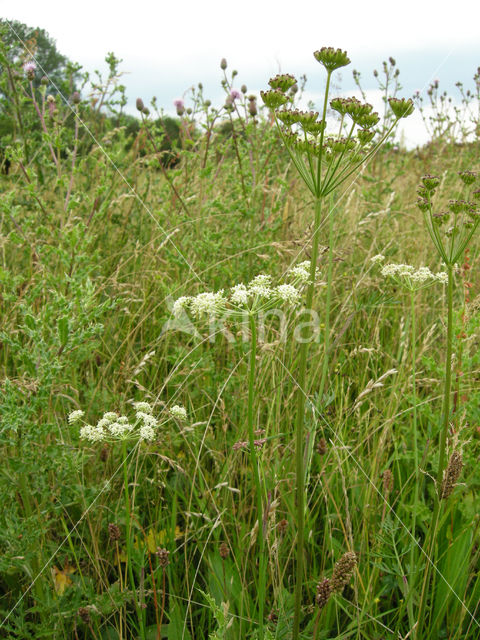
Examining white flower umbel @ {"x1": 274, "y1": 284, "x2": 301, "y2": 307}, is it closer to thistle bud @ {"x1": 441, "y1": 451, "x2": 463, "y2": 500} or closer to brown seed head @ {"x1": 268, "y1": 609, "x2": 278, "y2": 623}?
thistle bud @ {"x1": 441, "y1": 451, "x2": 463, "y2": 500}

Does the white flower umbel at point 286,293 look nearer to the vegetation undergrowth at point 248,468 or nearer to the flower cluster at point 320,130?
the vegetation undergrowth at point 248,468

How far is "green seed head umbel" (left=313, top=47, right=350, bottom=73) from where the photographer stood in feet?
4.44

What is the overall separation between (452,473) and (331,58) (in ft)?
3.89

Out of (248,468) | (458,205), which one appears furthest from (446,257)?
(248,468)

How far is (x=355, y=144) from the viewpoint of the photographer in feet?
4.73

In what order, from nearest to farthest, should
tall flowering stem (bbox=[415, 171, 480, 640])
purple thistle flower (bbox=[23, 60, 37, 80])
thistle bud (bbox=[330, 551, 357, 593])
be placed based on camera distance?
thistle bud (bbox=[330, 551, 357, 593]) < tall flowering stem (bbox=[415, 171, 480, 640]) < purple thistle flower (bbox=[23, 60, 37, 80])

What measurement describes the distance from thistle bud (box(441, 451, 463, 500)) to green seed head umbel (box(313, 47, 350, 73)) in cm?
111

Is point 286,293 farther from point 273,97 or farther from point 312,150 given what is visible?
point 273,97

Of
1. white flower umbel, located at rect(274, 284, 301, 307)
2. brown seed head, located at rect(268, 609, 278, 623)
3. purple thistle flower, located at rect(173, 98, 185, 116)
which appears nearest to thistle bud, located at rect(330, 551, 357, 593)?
brown seed head, located at rect(268, 609, 278, 623)

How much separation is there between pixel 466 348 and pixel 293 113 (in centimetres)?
132

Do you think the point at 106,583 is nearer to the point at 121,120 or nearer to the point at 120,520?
the point at 120,520

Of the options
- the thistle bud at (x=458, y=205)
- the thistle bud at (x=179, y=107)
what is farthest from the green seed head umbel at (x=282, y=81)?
the thistle bud at (x=179, y=107)

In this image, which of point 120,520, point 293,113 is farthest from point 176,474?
point 293,113

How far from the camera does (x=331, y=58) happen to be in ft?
4.49
